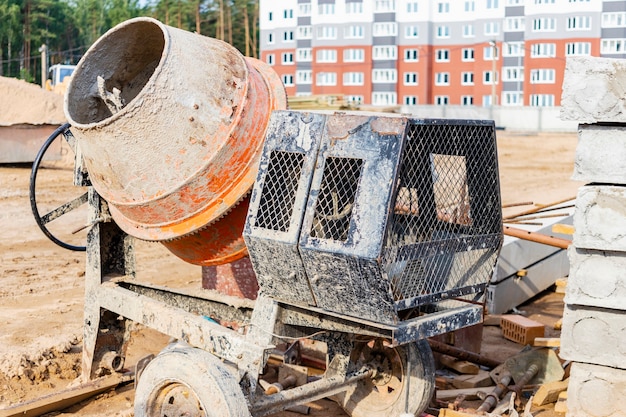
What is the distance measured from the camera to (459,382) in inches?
218

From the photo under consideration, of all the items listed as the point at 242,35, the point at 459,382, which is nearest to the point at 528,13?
the point at 242,35

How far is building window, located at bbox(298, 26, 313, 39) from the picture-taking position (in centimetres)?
5734

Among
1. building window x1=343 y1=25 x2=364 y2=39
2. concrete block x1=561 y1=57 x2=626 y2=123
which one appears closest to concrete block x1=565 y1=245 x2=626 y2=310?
concrete block x1=561 y1=57 x2=626 y2=123

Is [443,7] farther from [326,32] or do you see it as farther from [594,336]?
[594,336]

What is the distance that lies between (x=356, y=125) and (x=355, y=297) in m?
0.75

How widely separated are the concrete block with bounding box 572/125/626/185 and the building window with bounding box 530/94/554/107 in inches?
1838

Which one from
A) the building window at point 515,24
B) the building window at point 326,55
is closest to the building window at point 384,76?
the building window at point 326,55

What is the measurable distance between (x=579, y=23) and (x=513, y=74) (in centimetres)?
471

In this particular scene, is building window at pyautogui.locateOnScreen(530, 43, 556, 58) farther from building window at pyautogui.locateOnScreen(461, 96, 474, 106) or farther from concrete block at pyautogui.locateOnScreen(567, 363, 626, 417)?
concrete block at pyautogui.locateOnScreen(567, 363, 626, 417)

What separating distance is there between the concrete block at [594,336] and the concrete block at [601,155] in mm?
721

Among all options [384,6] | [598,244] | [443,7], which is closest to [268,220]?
[598,244]

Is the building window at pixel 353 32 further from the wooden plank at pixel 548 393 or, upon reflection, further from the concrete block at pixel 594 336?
the concrete block at pixel 594 336

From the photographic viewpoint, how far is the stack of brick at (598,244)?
4.46m

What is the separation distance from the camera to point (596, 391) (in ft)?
15.3
